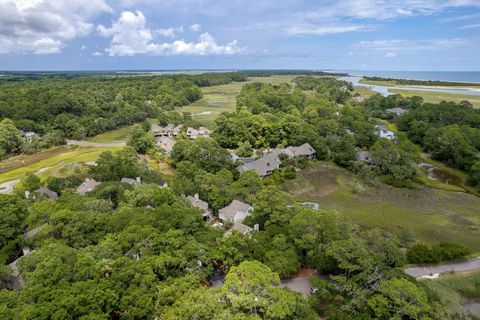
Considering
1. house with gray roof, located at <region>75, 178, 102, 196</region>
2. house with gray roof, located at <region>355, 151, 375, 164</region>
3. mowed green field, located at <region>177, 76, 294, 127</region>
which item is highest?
mowed green field, located at <region>177, 76, 294, 127</region>

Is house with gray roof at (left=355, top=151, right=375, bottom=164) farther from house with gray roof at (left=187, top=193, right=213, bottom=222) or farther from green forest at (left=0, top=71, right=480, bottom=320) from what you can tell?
house with gray roof at (left=187, top=193, right=213, bottom=222)

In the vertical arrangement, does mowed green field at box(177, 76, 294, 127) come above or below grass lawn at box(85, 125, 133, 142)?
above

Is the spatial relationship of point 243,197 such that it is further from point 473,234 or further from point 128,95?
point 128,95

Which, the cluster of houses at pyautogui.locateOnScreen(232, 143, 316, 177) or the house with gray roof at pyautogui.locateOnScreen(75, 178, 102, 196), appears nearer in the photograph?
the house with gray roof at pyautogui.locateOnScreen(75, 178, 102, 196)

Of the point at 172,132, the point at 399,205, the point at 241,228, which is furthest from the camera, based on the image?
the point at 172,132

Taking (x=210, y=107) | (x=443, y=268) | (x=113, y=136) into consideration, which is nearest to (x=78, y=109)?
(x=113, y=136)

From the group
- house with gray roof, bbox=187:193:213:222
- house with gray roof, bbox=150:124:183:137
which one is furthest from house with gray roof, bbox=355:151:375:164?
house with gray roof, bbox=150:124:183:137

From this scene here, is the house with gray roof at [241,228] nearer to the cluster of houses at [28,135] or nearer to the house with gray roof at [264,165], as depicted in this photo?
the house with gray roof at [264,165]

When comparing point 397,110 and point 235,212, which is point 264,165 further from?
point 397,110
